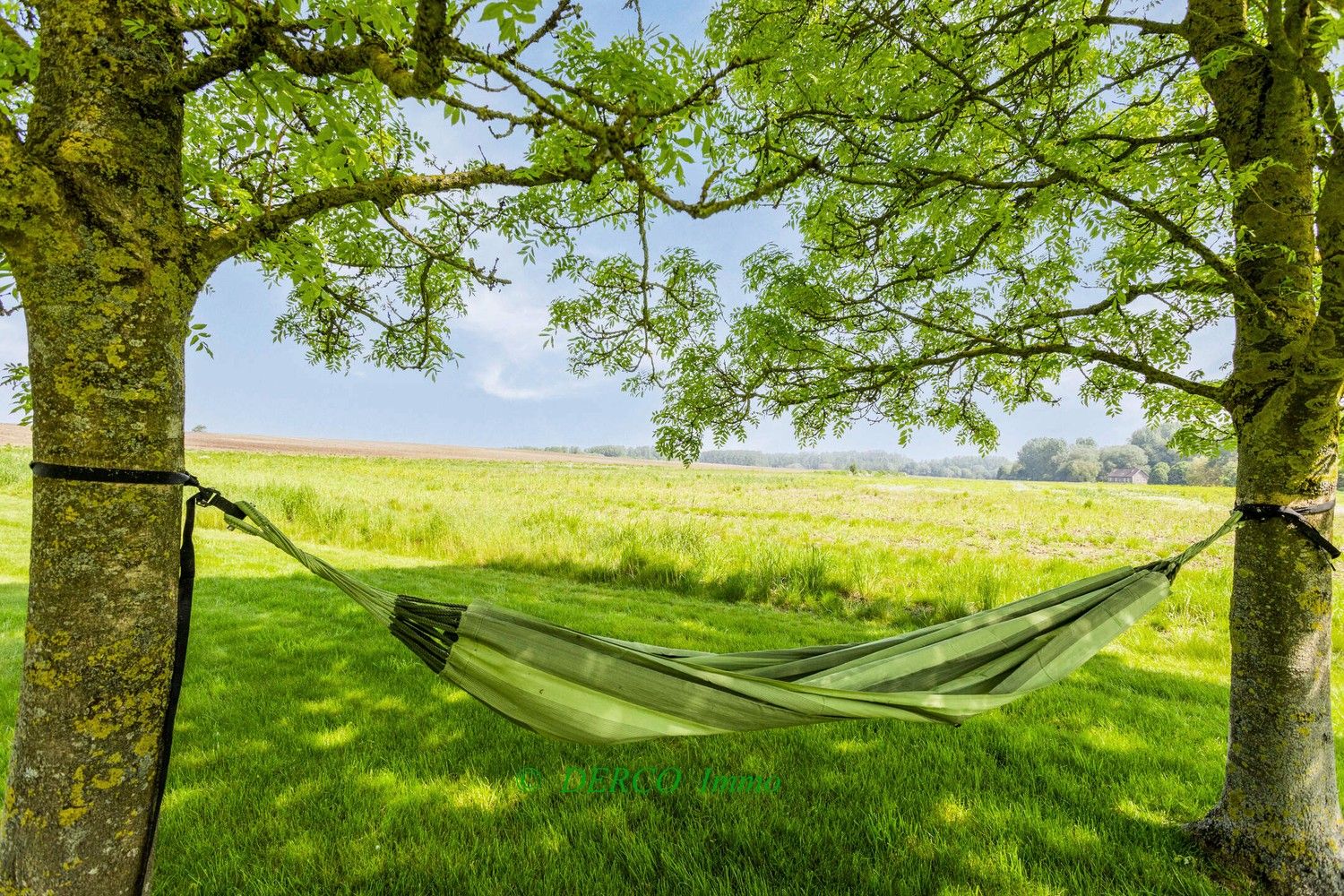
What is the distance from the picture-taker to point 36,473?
1.22 meters

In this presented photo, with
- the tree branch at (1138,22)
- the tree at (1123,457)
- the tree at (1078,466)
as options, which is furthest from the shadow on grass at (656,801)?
the tree at (1123,457)

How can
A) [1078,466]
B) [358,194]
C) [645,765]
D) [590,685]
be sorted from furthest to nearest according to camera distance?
[1078,466] → [645,765] → [590,685] → [358,194]

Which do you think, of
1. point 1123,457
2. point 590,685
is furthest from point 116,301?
point 1123,457

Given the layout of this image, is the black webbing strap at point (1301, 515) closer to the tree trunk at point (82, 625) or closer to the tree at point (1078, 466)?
the tree trunk at point (82, 625)

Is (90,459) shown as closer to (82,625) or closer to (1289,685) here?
(82,625)

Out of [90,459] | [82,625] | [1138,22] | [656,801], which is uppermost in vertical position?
[1138,22]

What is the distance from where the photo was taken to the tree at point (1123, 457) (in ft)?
256

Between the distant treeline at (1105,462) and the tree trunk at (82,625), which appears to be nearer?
the tree trunk at (82,625)

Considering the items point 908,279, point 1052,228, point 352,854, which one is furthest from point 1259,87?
point 352,854

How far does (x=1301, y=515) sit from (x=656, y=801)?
2.56m

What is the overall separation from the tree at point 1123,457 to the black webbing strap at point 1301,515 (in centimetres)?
9292

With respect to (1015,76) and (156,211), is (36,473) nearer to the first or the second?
(156,211)

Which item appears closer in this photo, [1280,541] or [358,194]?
[358,194]

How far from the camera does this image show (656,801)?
216 cm
